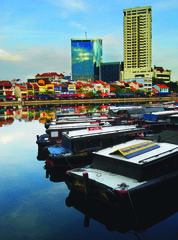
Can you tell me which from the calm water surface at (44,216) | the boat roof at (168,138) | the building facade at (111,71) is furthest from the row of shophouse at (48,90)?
the boat roof at (168,138)

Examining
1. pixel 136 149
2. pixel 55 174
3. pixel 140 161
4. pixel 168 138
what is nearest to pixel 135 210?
pixel 140 161

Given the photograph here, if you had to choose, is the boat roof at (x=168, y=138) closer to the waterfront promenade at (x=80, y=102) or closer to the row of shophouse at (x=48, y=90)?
the waterfront promenade at (x=80, y=102)

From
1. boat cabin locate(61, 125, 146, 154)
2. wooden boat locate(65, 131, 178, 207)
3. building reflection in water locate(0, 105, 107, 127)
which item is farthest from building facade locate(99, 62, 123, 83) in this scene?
wooden boat locate(65, 131, 178, 207)

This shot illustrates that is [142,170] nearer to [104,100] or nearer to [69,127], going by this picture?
[69,127]

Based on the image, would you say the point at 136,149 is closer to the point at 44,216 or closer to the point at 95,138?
the point at 95,138

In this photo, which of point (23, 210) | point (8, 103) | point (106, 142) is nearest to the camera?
point (23, 210)

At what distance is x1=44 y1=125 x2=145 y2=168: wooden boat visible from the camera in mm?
18766

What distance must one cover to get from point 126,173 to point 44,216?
493cm

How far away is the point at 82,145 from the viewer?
63.7 feet

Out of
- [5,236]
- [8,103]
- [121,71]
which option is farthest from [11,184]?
[121,71]

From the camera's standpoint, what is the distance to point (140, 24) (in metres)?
167

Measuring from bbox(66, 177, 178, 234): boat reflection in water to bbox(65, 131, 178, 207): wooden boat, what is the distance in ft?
1.48

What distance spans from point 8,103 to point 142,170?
9944cm

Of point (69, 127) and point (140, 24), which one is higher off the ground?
point (140, 24)
